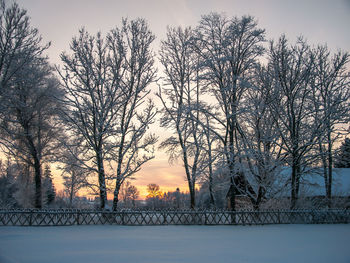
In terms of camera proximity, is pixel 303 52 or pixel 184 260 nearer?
pixel 184 260

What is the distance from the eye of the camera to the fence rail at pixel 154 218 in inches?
529

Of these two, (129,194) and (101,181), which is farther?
(129,194)

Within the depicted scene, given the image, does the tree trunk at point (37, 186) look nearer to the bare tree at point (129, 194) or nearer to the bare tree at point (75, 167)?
the bare tree at point (75, 167)

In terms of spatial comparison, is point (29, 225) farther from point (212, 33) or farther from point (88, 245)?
point (212, 33)

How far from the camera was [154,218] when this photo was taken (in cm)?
1497

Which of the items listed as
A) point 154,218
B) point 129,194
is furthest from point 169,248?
point 129,194

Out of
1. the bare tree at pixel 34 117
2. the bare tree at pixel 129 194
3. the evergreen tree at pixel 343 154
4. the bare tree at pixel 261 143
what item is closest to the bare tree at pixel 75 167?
the bare tree at pixel 34 117

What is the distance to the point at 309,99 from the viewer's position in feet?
65.7

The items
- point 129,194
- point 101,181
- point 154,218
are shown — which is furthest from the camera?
point 129,194

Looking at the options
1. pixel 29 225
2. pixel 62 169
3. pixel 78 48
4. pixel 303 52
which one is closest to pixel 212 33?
pixel 303 52

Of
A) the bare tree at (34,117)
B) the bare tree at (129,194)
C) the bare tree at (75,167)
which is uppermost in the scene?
the bare tree at (34,117)

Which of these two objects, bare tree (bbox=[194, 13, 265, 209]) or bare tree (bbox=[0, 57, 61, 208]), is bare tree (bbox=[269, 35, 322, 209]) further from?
bare tree (bbox=[0, 57, 61, 208])

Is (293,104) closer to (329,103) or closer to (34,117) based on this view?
(329,103)

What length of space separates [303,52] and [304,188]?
11352mm
